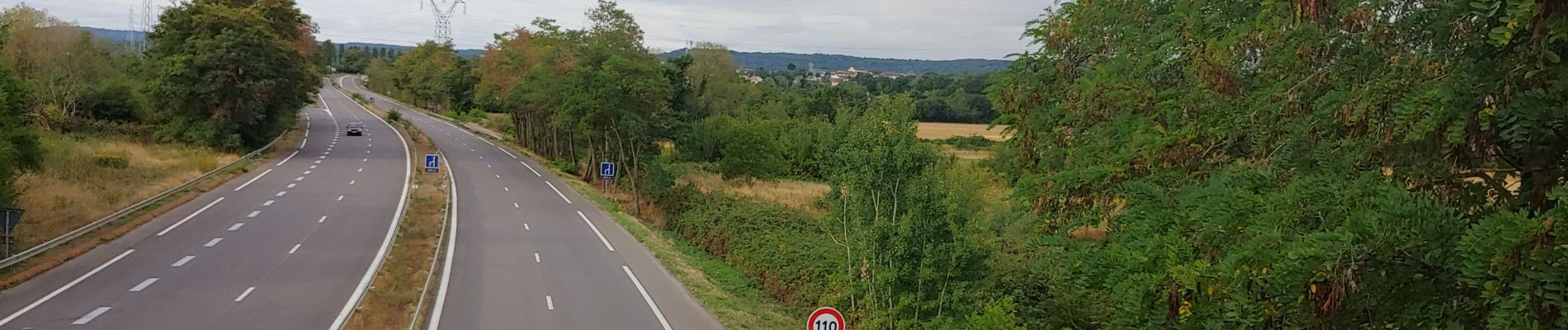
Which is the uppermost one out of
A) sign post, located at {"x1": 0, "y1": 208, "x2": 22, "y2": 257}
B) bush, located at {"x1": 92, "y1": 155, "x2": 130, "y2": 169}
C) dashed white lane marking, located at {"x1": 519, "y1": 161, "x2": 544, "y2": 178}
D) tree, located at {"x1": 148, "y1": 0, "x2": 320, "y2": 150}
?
tree, located at {"x1": 148, "y1": 0, "x2": 320, "y2": 150}

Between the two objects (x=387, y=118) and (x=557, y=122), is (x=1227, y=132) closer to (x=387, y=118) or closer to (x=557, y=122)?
(x=557, y=122)

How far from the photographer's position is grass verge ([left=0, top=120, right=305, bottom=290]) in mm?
23781

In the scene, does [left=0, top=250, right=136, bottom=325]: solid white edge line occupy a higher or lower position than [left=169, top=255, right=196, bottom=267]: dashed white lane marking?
higher

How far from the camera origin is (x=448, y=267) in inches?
989

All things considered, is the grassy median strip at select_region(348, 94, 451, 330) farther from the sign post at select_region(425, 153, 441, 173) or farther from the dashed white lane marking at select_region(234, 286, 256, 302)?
the dashed white lane marking at select_region(234, 286, 256, 302)

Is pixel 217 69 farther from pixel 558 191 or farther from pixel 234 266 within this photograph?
pixel 234 266

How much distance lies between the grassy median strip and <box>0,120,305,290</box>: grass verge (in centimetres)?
691

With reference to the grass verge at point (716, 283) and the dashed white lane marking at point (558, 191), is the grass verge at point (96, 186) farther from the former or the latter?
the grass verge at point (716, 283)

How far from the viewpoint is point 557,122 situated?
44656 mm

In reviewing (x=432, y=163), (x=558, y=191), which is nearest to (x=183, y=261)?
(x=432, y=163)

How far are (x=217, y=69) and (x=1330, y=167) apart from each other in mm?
54043

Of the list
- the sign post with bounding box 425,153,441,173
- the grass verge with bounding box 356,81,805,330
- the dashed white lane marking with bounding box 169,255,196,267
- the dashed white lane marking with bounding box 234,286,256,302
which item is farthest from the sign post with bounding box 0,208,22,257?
the sign post with bounding box 425,153,441,173

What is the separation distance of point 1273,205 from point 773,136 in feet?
178

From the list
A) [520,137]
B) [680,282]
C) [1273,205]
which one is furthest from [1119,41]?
[520,137]
